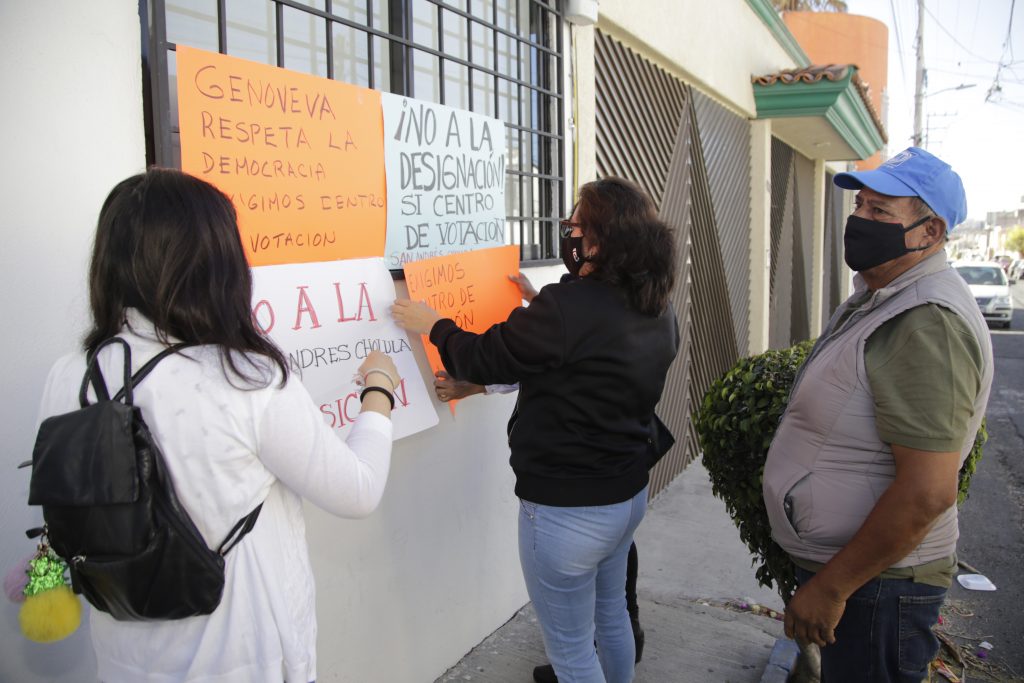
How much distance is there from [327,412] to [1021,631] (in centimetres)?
382

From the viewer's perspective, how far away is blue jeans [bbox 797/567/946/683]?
6.22 feet

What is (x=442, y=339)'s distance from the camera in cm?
231

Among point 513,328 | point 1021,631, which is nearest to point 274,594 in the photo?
point 513,328

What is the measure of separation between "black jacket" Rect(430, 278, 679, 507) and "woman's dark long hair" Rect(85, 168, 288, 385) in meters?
0.87

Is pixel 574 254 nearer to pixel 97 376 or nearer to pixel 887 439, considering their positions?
pixel 887 439

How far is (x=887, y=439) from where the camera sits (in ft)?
5.78

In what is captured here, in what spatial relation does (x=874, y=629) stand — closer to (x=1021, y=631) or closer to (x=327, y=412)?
(x=327, y=412)

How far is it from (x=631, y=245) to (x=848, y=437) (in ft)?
2.52

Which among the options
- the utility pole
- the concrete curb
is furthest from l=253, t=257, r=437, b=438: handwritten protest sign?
the utility pole

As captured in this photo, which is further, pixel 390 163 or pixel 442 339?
pixel 390 163

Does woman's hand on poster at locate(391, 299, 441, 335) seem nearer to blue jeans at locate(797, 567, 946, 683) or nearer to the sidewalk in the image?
blue jeans at locate(797, 567, 946, 683)

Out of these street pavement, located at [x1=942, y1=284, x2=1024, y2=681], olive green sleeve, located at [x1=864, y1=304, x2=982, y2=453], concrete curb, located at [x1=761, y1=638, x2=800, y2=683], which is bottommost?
street pavement, located at [x1=942, y1=284, x2=1024, y2=681]

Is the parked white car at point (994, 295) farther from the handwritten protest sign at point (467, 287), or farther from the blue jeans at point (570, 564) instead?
the blue jeans at point (570, 564)

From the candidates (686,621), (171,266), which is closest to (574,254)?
(171,266)
